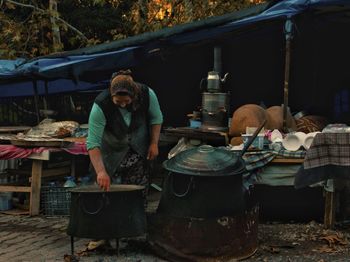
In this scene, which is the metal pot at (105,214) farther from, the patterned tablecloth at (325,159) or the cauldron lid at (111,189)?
the patterned tablecloth at (325,159)

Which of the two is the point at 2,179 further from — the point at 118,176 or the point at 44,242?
the point at 118,176

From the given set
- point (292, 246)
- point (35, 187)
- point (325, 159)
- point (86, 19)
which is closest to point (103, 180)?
point (292, 246)

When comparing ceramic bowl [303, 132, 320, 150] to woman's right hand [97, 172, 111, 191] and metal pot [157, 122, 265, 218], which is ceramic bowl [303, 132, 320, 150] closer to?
metal pot [157, 122, 265, 218]

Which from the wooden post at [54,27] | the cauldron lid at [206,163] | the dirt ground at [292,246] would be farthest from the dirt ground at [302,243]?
the wooden post at [54,27]

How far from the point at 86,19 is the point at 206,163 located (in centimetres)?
1307

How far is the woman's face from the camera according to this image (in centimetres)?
524

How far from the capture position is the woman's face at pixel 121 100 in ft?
17.2

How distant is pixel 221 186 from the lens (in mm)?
5250

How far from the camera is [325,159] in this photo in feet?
20.1

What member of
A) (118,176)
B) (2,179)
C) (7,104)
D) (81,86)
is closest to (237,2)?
(81,86)

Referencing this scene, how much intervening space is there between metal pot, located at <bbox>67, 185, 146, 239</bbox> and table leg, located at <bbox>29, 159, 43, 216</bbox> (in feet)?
9.43

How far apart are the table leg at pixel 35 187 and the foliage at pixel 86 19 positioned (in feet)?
21.0

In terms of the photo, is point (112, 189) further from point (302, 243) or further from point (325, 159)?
point (325, 159)

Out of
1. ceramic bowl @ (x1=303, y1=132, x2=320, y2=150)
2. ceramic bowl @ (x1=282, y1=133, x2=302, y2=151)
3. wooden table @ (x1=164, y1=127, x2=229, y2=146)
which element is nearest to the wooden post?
wooden table @ (x1=164, y1=127, x2=229, y2=146)
